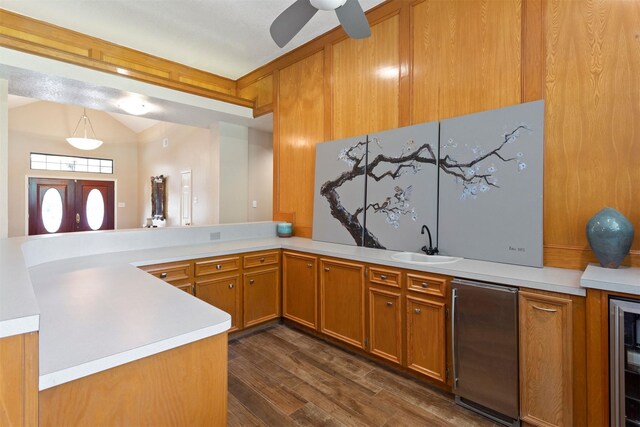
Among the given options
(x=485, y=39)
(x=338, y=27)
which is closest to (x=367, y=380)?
(x=485, y=39)

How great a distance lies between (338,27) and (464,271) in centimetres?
302

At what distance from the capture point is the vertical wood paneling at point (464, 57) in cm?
238

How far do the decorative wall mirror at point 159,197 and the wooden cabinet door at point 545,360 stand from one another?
727 centimetres

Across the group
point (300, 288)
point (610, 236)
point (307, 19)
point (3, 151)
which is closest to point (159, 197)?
point (3, 151)

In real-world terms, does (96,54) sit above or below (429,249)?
above

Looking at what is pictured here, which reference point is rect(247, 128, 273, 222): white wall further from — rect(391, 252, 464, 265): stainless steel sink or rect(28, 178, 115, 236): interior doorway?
rect(28, 178, 115, 236): interior doorway

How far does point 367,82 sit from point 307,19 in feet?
3.61

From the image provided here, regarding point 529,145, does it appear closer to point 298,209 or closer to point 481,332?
point 481,332

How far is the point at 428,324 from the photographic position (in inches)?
89.4

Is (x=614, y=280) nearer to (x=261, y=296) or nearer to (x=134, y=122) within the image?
(x=261, y=296)

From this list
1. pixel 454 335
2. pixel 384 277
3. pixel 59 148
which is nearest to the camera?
pixel 454 335

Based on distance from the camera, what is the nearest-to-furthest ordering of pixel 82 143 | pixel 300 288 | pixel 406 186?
pixel 406 186 → pixel 300 288 → pixel 82 143

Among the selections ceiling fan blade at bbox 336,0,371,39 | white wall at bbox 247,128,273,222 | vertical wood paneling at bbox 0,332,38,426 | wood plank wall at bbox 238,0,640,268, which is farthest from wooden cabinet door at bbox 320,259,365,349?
white wall at bbox 247,128,273,222

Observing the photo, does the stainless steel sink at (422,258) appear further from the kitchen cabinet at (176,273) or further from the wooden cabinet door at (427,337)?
the kitchen cabinet at (176,273)
